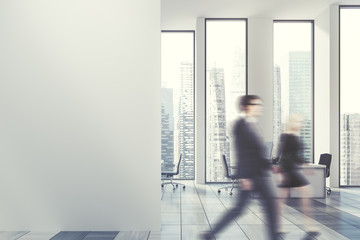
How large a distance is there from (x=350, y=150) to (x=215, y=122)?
3714 millimetres

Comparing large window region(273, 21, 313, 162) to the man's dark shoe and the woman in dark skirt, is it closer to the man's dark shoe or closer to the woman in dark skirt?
the woman in dark skirt

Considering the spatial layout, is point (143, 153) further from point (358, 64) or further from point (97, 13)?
point (358, 64)

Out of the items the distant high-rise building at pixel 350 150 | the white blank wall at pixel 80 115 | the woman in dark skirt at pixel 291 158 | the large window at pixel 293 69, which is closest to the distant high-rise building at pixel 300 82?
the large window at pixel 293 69

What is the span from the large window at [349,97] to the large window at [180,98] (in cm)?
415

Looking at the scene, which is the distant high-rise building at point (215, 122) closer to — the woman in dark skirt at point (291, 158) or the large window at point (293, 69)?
the large window at point (293, 69)

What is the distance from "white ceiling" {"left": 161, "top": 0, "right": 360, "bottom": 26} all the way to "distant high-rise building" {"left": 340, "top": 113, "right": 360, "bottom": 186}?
3000mm

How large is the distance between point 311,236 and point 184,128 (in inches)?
255

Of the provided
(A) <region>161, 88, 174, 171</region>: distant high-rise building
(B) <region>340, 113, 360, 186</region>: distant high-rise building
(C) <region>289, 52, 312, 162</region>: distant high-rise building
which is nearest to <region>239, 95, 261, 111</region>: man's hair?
(A) <region>161, 88, 174, 171</region>: distant high-rise building

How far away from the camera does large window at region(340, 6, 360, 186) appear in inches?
384

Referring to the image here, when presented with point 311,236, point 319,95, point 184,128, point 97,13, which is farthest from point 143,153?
point 319,95

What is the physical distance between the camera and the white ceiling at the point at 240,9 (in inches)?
363

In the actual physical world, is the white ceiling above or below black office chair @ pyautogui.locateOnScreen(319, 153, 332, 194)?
above

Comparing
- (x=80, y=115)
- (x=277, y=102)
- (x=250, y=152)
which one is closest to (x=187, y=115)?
(x=277, y=102)

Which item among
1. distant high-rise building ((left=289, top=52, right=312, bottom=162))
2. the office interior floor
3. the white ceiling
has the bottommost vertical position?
the office interior floor
